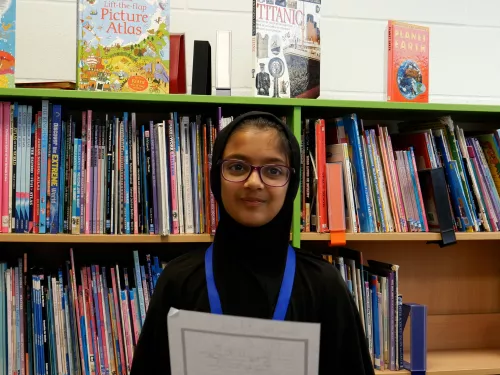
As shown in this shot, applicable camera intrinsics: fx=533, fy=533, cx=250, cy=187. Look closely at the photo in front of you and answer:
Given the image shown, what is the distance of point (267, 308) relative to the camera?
1106mm

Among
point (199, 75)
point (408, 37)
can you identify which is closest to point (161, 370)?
point (199, 75)

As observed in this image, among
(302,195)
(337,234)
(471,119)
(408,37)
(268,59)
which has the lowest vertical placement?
(337,234)

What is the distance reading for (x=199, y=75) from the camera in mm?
1591

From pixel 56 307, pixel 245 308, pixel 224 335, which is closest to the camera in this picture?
pixel 224 335

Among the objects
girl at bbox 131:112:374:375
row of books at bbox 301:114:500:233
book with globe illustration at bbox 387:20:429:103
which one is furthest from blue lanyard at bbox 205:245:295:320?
book with globe illustration at bbox 387:20:429:103

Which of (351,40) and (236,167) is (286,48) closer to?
(351,40)

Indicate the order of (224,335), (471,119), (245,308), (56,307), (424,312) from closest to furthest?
(224,335) < (245,308) < (56,307) < (424,312) < (471,119)

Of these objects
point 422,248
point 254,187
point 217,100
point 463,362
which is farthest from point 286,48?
point 463,362

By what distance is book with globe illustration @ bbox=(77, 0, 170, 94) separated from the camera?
4.91 feet

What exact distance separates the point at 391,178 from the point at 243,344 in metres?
0.92

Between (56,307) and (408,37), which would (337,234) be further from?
(56,307)

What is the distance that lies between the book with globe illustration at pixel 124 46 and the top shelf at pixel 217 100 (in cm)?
4

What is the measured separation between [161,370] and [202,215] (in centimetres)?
52

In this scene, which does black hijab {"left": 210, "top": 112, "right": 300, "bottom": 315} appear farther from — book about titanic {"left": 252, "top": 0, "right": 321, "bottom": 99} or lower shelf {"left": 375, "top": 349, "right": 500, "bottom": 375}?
lower shelf {"left": 375, "top": 349, "right": 500, "bottom": 375}
